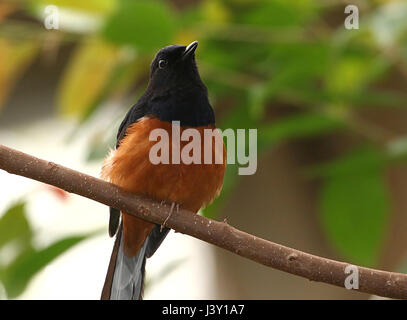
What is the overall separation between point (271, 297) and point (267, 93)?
70cm

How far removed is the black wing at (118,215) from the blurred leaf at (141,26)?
23 centimetres

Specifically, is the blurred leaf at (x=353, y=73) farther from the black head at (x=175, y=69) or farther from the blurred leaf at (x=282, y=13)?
the black head at (x=175, y=69)

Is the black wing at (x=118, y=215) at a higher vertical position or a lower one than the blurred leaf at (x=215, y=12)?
lower

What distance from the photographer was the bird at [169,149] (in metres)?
1.32

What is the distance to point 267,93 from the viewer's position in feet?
5.61

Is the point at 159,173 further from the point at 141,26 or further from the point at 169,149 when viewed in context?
the point at 141,26

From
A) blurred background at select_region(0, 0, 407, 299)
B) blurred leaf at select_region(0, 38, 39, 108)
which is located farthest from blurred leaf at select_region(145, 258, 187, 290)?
blurred leaf at select_region(0, 38, 39, 108)

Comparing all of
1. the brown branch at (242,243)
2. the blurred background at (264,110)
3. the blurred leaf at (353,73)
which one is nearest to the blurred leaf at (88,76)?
the blurred background at (264,110)

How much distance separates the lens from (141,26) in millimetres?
1699

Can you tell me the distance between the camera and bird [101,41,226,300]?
4.33 ft

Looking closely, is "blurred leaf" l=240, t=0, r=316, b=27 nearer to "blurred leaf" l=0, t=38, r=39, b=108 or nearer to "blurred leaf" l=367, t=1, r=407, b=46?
"blurred leaf" l=367, t=1, r=407, b=46

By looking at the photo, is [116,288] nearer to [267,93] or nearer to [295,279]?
[267,93]

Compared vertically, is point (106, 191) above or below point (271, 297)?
below

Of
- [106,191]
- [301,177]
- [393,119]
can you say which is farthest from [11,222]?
[393,119]
